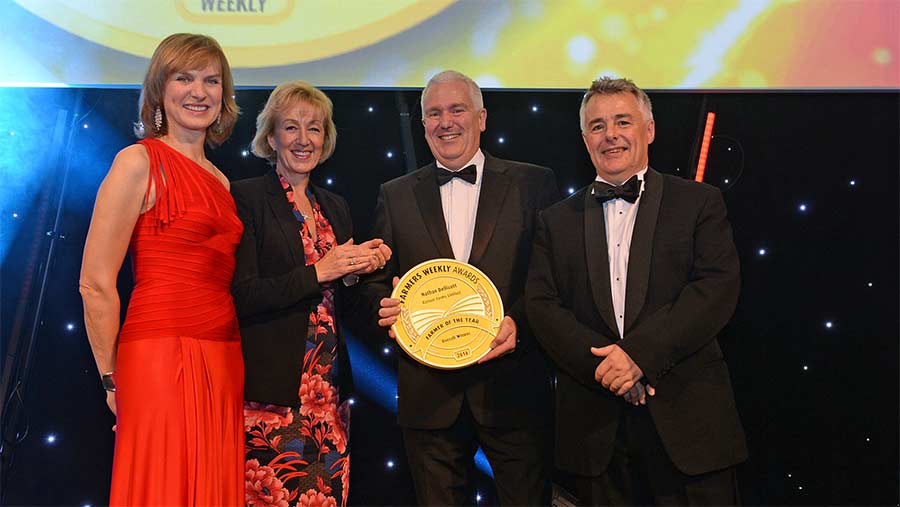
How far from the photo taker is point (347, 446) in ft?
8.60

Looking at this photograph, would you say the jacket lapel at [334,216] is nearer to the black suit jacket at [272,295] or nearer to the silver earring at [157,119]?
the black suit jacket at [272,295]

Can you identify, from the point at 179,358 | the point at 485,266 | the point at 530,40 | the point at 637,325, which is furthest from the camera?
the point at 530,40

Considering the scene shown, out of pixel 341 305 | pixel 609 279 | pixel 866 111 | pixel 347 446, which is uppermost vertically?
pixel 866 111

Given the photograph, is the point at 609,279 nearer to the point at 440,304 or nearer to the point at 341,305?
the point at 440,304

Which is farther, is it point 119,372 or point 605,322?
point 605,322

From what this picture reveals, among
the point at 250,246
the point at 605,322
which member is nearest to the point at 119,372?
the point at 250,246

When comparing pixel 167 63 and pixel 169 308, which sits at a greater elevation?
pixel 167 63

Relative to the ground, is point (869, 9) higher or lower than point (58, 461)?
higher

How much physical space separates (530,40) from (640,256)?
149 cm

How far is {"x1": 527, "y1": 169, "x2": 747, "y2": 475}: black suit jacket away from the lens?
7.46 feet

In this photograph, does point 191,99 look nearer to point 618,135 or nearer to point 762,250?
point 618,135

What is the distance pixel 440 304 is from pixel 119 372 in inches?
41.5

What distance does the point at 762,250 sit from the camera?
350 cm

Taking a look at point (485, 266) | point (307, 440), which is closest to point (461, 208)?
point (485, 266)
